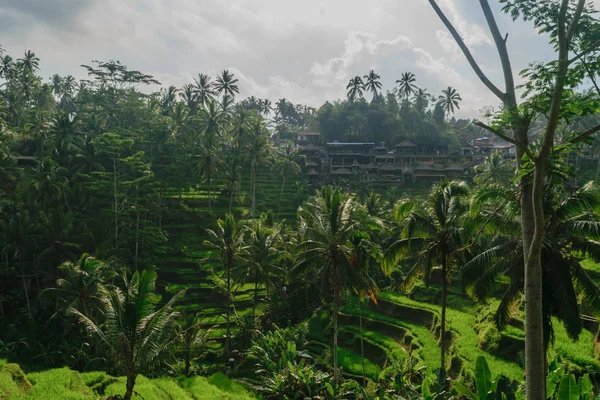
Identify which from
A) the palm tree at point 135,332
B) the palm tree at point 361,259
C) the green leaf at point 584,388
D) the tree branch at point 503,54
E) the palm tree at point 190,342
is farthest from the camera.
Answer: the palm tree at point 190,342

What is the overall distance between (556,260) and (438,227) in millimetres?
6978

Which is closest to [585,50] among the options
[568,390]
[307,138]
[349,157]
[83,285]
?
[568,390]

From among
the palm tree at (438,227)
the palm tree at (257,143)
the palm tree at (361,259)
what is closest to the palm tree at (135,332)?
the palm tree at (361,259)

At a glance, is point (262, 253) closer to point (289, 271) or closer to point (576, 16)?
point (289, 271)

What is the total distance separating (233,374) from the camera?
27.1 metres

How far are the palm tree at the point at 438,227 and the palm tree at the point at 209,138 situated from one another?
119 ft

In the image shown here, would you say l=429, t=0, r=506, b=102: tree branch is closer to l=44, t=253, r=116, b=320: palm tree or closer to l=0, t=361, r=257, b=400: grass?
l=0, t=361, r=257, b=400: grass

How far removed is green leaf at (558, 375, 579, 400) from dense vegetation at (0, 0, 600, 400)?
39 millimetres

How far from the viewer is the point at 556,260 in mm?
12578

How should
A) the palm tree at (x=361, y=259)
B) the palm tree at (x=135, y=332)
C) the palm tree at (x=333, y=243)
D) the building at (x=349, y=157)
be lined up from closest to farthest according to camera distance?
the palm tree at (x=135, y=332) → the palm tree at (x=333, y=243) → the palm tree at (x=361, y=259) → the building at (x=349, y=157)

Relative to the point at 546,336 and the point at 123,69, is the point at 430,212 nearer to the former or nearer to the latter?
the point at 546,336

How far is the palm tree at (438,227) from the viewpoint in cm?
1900

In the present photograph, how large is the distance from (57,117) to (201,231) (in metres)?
20.1

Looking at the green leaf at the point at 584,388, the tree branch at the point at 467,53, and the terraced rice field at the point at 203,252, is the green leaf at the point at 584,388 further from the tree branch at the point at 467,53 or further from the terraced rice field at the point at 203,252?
the terraced rice field at the point at 203,252
